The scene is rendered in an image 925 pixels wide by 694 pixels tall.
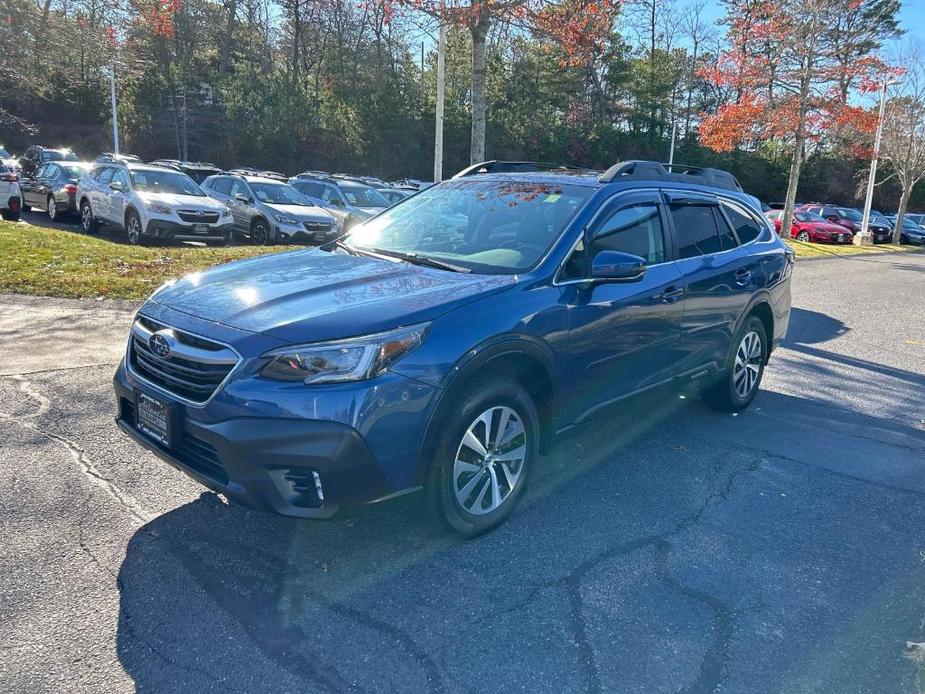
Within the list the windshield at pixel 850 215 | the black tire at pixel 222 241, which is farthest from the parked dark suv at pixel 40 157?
the windshield at pixel 850 215

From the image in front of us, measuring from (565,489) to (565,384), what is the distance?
0.74 meters

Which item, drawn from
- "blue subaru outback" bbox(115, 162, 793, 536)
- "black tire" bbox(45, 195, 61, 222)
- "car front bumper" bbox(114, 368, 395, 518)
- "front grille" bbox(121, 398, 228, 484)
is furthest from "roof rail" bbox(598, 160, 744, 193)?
"black tire" bbox(45, 195, 61, 222)

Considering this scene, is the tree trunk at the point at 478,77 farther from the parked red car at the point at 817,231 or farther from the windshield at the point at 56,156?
the windshield at the point at 56,156

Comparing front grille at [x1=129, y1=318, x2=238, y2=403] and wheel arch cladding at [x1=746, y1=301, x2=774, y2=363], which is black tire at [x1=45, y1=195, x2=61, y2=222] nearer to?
front grille at [x1=129, y1=318, x2=238, y2=403]

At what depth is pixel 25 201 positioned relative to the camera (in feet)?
61.3

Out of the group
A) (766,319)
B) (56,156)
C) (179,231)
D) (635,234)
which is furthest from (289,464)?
(56,156)

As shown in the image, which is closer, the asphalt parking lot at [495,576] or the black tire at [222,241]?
the asphalt parking lot at [495,576]

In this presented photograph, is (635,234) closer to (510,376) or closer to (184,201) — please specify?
(510,376)

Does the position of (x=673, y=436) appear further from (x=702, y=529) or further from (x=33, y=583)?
(x=33, y=583)

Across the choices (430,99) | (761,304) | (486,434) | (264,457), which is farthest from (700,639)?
(430,99)

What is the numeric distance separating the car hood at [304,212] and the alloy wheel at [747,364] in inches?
445

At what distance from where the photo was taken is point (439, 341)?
10.3 feet

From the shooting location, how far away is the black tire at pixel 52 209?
16.7 meters

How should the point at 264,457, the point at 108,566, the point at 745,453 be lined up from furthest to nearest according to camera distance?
the point at 745,453, the point at 108,566, the point at 264,457
